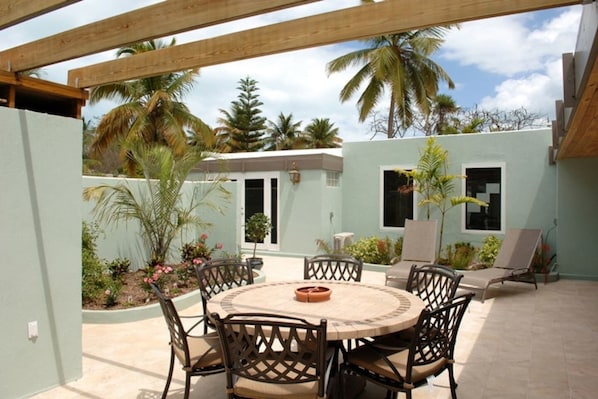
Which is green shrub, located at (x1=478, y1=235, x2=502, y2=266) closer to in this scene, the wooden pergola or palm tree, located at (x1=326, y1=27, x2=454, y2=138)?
the wooden pergola

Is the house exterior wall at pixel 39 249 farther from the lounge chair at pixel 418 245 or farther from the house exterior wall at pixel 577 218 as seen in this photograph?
the house exterior wall at pixel 577 218

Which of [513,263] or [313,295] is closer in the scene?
[313,295]

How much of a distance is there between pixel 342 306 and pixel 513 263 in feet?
20.0

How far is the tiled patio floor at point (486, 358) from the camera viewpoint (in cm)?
381

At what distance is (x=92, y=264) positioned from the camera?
6.45 meters

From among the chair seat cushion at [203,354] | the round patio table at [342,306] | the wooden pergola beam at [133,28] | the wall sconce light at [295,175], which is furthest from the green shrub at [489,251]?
the wooden pergola beam at [133,28]

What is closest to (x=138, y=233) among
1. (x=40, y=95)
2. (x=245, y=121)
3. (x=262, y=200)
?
(x=40, y=95)

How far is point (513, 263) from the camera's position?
8273 millimetres

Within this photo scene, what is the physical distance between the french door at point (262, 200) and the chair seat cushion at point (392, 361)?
935cm

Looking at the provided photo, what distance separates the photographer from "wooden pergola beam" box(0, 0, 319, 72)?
2.85m

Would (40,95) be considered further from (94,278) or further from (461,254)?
(461,254)

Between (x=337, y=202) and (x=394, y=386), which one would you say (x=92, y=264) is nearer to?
(x=394, y=386)

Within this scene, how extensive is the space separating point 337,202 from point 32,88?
9.06m

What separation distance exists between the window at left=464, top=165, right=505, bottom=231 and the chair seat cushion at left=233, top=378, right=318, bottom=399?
8.83 meters
